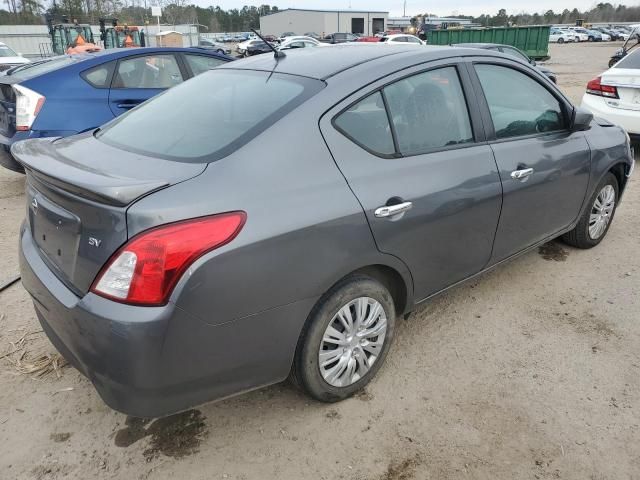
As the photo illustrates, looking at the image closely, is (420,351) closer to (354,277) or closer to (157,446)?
(354,277)

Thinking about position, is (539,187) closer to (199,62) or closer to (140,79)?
(140,79)

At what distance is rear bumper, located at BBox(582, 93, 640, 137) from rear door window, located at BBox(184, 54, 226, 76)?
4.95m

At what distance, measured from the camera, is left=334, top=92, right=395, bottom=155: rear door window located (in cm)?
235

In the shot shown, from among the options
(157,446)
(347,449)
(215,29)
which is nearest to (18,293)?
(157,446)

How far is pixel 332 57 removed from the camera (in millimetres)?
2734

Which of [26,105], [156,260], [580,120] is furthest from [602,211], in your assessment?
[26,105]

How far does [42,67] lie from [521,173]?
518cm

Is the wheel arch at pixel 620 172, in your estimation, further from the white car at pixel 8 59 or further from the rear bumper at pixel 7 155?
the white car at pixel 8 59

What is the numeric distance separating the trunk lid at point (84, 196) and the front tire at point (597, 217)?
331 centimetres

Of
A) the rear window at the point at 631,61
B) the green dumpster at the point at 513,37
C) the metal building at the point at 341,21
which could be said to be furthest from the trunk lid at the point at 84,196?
the metal building at the point at 341,21

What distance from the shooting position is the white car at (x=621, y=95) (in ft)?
21.1

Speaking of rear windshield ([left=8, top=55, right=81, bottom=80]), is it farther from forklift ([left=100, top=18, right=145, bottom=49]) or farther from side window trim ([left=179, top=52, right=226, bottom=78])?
forklift ([left=100, top=18, right=145, bottom=49])

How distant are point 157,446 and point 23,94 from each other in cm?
417

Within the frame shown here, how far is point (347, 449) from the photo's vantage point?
230cm
